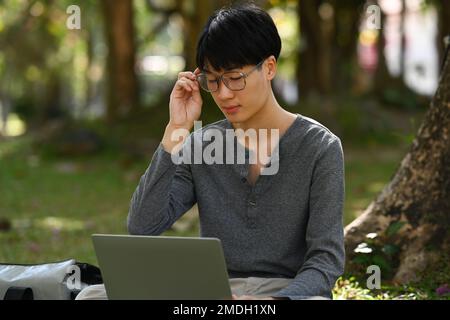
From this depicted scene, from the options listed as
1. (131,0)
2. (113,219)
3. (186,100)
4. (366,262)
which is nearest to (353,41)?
(131,0)

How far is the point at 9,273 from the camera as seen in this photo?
332 centimetres

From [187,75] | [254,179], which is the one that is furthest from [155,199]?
[187,75]

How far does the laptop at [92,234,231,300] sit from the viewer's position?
2.51 m

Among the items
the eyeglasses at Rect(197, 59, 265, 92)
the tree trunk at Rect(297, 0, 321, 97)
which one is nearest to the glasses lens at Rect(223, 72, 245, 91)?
the eyeglasses at Rect(197, 59, 265, 92)

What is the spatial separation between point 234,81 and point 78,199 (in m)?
6.57

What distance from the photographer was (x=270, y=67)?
3.15m

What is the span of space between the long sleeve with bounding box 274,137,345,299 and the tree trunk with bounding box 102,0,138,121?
11760 millimetres

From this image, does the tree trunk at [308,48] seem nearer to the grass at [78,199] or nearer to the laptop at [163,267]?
the grass at [78,199]

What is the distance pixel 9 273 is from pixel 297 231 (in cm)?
109

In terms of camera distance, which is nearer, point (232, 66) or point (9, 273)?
point (232, 66)

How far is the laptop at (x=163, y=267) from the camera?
2514 millimetres

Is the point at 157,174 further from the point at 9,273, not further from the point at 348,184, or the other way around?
the point at 348,184

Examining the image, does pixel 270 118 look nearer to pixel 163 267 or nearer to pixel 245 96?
pixel 245 96

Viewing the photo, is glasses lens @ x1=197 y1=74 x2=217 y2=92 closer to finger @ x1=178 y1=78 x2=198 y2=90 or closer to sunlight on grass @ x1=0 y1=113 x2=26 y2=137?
finger @ x1=178 y1=78 x2=198 y2=90
